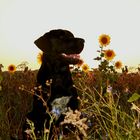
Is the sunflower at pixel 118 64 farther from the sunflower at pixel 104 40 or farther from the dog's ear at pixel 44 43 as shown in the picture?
the dog's ear at pixel 44 43

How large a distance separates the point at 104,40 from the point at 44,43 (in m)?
2.97

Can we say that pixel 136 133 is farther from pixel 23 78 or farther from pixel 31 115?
pixel 23 78

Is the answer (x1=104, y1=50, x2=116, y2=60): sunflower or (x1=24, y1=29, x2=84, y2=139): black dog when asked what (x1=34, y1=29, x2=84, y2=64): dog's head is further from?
(x1=104, y1=50, x2=116, y2=60): sunflower

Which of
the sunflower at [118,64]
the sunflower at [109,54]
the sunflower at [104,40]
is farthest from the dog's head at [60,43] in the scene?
the sunflower at [118,64]

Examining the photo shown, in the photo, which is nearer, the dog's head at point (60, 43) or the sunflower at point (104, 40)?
the dog's head at point (60, 43)

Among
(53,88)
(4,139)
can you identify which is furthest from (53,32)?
(4,139)

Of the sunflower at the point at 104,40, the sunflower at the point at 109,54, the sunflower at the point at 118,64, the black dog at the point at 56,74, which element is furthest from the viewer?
the sunflower at the point at 118,64

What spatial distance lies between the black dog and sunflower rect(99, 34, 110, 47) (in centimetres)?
261

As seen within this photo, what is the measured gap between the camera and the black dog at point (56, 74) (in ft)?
17.7

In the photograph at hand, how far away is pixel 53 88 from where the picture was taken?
5516mm

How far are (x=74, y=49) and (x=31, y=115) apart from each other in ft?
3.46

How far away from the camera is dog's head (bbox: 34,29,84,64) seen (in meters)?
5.77

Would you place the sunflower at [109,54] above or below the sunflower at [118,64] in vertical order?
above

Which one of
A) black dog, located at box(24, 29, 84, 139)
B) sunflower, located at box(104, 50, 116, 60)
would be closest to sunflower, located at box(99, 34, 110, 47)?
sunflower, located at box(104, 50, 116, 60)
